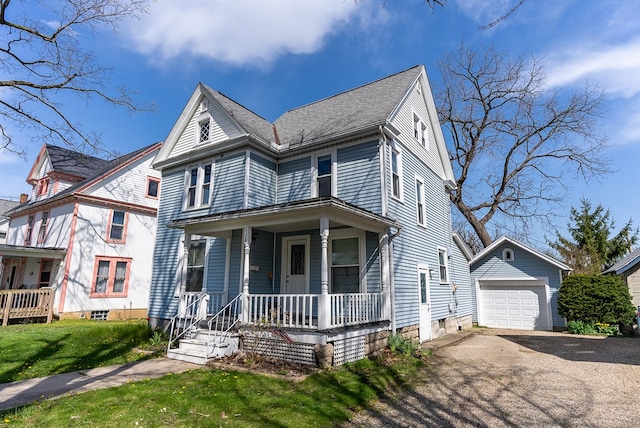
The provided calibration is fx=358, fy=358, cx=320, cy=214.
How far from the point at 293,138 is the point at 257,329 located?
668cm

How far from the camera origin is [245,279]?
348 inches

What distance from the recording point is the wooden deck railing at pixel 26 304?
46.3 feet

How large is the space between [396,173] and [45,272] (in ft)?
58.8

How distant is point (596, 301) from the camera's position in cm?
1477

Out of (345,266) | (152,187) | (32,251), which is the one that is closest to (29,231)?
(32,251)

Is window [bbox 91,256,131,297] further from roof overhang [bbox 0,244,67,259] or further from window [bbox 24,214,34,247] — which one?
window [bbox 24,214,34,247]

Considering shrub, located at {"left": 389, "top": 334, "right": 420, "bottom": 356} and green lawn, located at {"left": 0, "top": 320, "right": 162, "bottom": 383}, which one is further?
shrub, located at {"left": 389, "top": 334, "right": 420, "bottom": 356}

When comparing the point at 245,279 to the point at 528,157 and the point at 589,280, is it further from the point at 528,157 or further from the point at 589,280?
the point at 528,157

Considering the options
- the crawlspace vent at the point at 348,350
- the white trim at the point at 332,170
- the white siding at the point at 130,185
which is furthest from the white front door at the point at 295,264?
the white siding at the point at 130,185

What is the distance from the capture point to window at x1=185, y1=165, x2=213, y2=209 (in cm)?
1234

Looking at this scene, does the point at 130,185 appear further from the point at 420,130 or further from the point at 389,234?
the point at 389,234

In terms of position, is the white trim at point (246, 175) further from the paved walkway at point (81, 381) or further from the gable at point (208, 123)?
the paved walkway at point (81, 381)

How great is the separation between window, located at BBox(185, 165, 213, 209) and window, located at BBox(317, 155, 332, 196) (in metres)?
3.84

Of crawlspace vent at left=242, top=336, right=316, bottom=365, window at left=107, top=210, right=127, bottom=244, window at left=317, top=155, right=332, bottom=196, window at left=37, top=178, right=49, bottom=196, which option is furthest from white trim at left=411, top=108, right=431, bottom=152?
window at left=37, top=178, right=49, bottom=196
